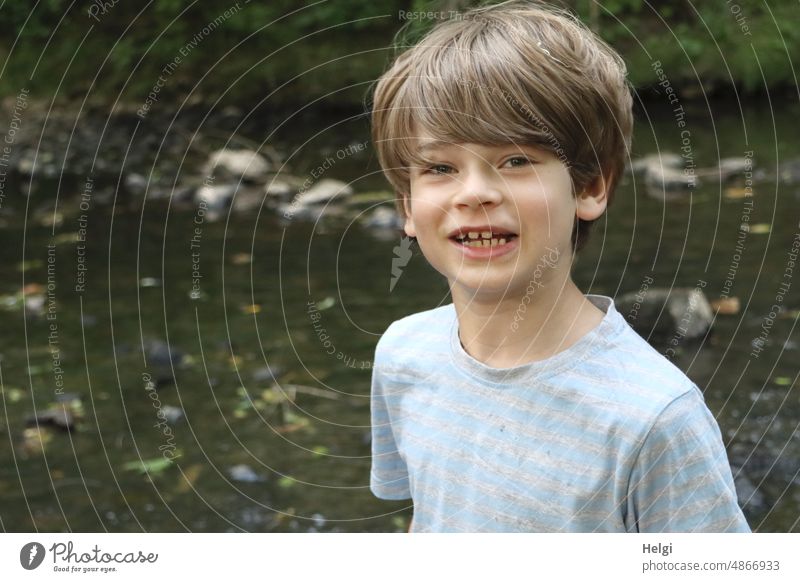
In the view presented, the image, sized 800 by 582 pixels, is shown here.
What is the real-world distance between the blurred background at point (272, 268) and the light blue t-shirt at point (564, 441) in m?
0.61

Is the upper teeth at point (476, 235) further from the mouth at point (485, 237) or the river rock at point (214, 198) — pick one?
the river rock at point (214, 198)

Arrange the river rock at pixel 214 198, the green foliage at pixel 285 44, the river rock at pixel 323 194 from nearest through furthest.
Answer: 1. the river rock at pixel 323 194
2. the river rock at pixel 214 198
3. the green foliage at pixel 285 44

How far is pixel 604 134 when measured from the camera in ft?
5.47

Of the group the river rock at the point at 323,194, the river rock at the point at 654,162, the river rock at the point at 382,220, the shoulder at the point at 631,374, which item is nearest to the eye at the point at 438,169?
the shoulder at the point at 631,374

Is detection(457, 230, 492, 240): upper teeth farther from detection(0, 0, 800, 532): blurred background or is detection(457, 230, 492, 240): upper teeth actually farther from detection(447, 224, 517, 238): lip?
detection(0, 0, 800, 532): blurred background

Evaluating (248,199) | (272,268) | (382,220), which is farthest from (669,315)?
(248,199)

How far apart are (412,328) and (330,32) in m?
7.43

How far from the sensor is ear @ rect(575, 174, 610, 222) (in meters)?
1.68

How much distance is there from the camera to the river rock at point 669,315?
13.0ft

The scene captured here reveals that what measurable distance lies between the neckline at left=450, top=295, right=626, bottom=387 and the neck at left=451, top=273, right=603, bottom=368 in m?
0.01

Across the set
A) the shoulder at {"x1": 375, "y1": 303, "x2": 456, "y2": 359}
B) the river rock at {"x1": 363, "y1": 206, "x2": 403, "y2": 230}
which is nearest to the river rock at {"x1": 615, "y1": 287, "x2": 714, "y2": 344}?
the river rock at {"x1": 363, "y1": 206, "x2": 403, "y2": 230}

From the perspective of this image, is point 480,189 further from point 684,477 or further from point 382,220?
point 382,220

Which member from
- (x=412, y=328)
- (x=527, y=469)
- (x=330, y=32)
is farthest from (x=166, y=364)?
(x=330, y=32)
